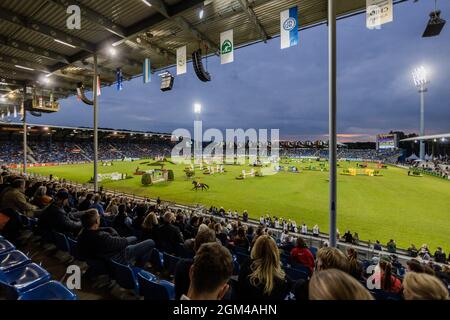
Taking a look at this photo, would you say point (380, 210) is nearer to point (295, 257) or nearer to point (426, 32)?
point (426, 32)

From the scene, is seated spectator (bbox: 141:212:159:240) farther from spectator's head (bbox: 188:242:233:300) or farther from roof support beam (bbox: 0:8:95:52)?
roof support beam (bbox: 0:8:95:52)

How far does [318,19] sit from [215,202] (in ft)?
52.0

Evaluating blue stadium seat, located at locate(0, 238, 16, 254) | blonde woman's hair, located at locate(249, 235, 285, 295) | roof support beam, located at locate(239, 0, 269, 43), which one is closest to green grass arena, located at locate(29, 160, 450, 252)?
roof support beam, located at locate(239, 0, 269, 43)

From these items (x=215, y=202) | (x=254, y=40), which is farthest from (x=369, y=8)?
(x=215, y=202)

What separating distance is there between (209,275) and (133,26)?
40.2 ft

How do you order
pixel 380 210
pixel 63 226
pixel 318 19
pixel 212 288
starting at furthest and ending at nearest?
1. pixel 380 210
2. pixel 318 19
3. pixel 63 226
4. pixel 212 288

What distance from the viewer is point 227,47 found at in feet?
34.4

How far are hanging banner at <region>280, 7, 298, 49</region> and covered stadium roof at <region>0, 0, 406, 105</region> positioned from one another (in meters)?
1.02

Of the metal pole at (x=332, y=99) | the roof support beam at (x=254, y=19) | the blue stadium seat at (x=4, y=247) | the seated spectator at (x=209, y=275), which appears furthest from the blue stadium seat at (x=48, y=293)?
the roof support beam at (x=254, y=19)

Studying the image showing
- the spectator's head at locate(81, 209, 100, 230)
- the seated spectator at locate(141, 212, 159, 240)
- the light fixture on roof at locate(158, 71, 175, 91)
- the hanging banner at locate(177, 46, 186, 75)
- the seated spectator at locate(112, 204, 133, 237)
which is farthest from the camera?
the light fixture on roof at locate(158, 71, 175, 91)

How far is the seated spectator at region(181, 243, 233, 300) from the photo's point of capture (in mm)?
1738

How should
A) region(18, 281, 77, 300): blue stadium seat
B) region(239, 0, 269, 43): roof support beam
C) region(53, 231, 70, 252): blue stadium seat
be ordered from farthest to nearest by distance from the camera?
1. region(239, 0, 269, 43): roof support beam
2. region(53, 231, 70, 252): blue stadium seat
3. region(18, 281, 77, 300): blue stadium seat

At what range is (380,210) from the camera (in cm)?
1952

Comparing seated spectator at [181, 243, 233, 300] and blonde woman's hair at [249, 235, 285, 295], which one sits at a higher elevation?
seated spectator at [181, 243, 233, 300]
